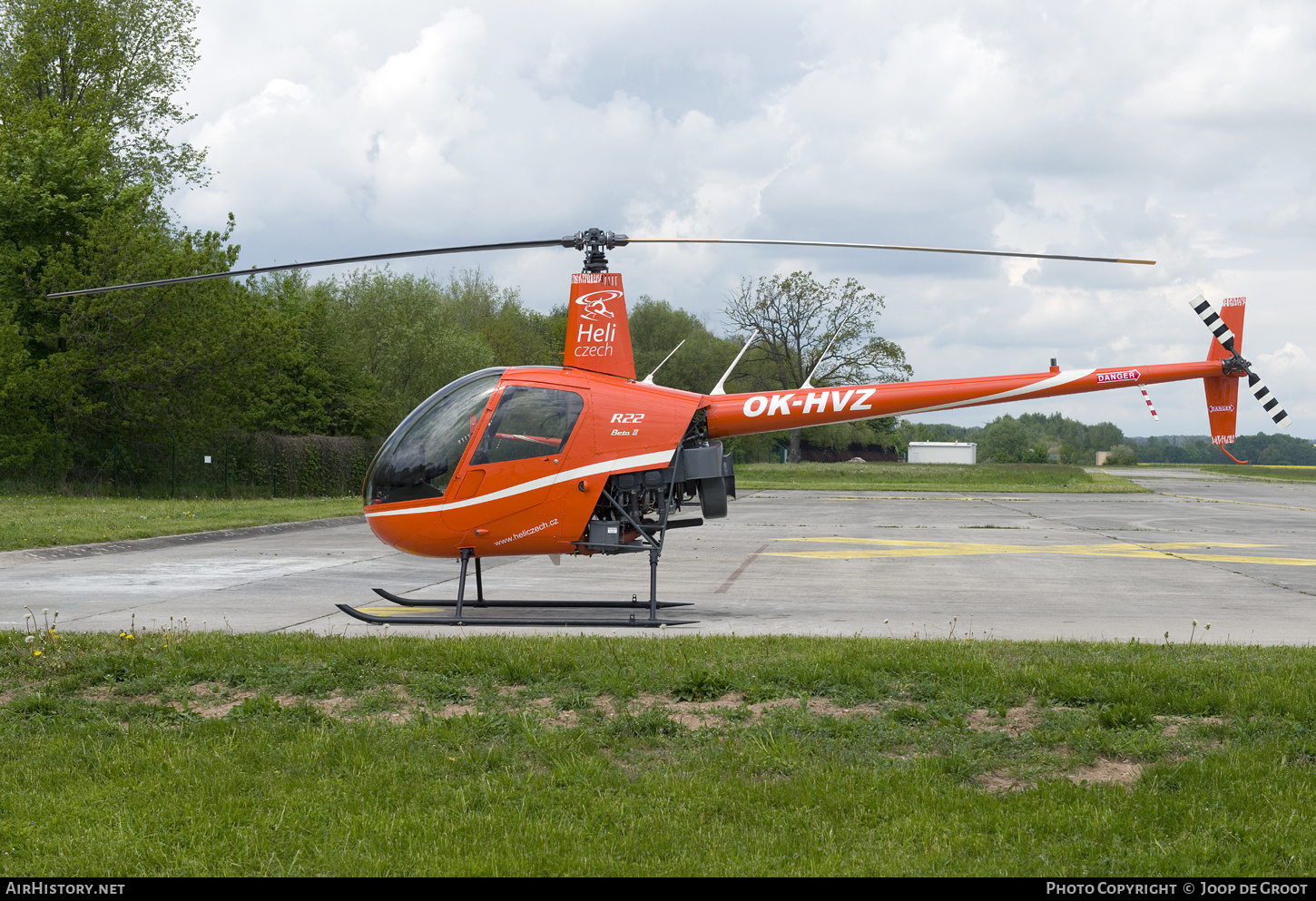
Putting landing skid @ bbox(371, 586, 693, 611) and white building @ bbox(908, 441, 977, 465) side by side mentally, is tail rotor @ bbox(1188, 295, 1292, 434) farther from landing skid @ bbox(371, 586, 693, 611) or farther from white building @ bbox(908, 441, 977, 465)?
white building @ bbox(908, 441, 977, 465)

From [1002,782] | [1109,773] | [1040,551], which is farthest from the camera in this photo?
[1040,551]

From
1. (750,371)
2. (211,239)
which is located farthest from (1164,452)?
(211,239)

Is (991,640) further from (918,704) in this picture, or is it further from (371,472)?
(371,472)

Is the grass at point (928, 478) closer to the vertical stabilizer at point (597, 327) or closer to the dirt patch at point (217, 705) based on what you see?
the vertical stabilizer at point (597, 327)

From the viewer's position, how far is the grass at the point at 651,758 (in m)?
4.33

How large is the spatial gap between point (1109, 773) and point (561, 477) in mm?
5979

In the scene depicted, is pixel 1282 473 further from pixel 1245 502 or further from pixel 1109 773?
pixel 1109 773

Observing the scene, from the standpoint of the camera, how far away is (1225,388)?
1154cm

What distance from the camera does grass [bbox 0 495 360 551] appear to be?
57.7 feet

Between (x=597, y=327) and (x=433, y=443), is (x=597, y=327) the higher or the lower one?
the higher one

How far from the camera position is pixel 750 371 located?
7025 cm

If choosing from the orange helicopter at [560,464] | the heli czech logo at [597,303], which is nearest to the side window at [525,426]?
the orange helicopter at [560,464]

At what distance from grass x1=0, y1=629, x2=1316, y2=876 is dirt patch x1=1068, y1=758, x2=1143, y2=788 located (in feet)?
0.06

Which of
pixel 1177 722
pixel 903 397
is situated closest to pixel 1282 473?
pixel 903 397
